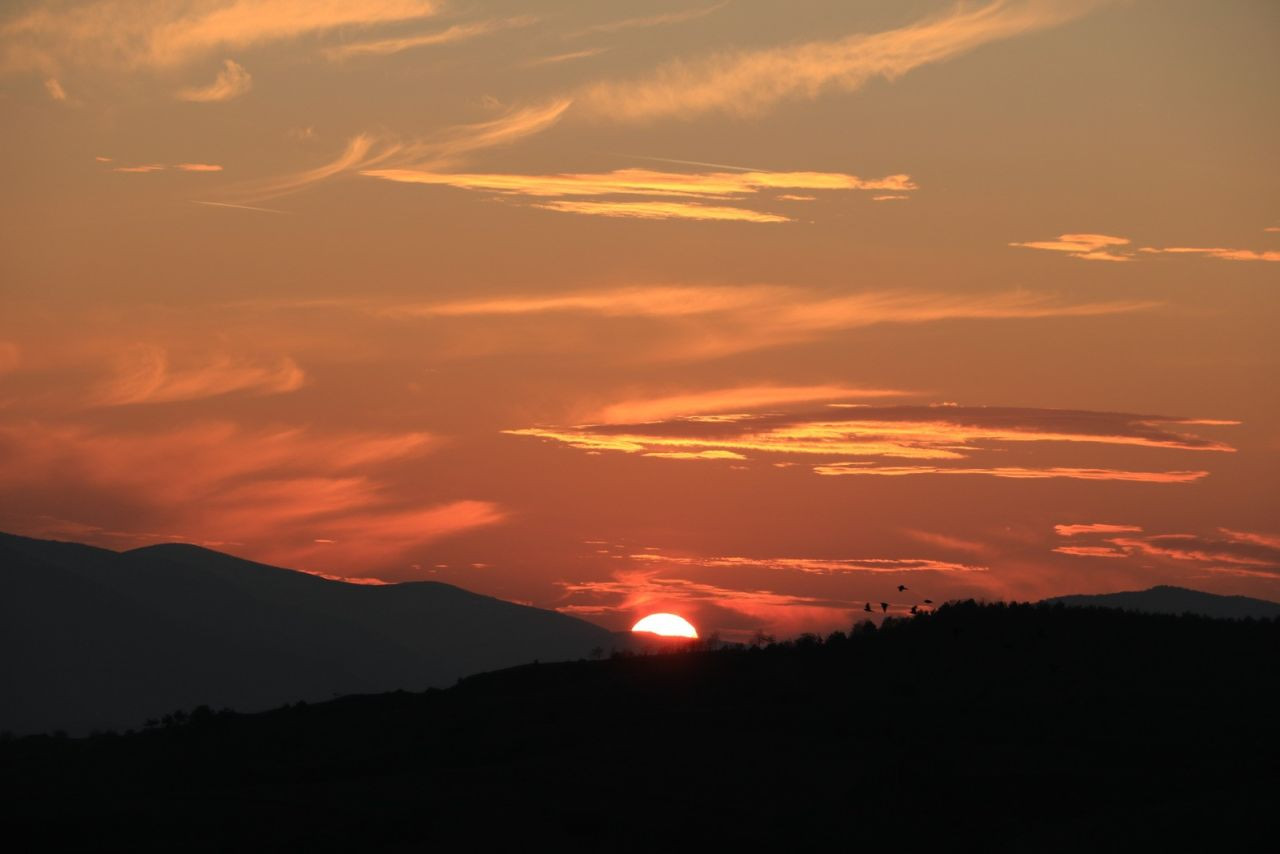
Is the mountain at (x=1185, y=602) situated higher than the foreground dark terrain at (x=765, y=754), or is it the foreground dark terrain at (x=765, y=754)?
the mountain at (x=1185, y=602)

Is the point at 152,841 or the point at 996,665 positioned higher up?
the point at 996,665

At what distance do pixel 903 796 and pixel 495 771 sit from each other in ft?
31.2

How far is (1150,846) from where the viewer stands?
100 ft

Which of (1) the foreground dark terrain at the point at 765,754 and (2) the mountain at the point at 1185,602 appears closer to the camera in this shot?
(1) the foreground dark terrain at the point at 765,754

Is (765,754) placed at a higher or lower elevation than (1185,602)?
lower

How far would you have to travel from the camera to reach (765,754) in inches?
1529

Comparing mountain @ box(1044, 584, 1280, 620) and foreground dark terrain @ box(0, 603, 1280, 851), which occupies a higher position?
mountain @ box(1044, 584, 1280, 620)

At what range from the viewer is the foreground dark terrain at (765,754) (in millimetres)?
34250

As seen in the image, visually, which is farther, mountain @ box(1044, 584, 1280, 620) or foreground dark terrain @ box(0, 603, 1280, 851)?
mountain @ box(1044, 584, 1280, 620)

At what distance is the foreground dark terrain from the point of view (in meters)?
34.2

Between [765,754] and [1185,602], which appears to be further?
[1185,602]

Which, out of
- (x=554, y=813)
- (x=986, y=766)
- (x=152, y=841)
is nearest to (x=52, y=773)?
(x=152, y=841)

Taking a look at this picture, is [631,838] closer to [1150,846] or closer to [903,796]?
[903,796]

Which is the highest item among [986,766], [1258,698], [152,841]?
[1258,698]
